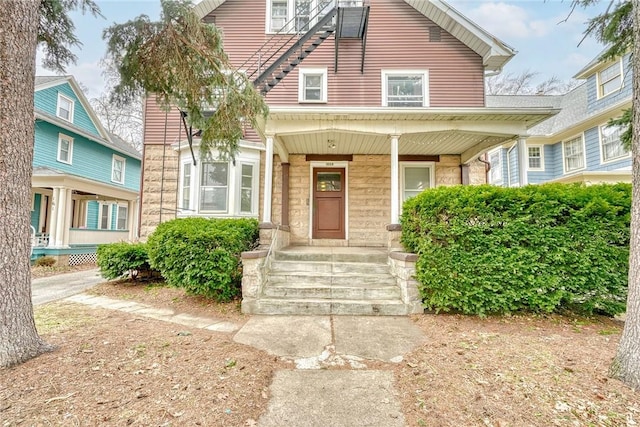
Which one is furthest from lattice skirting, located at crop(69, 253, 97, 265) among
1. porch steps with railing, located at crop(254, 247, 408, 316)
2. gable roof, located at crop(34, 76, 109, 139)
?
porch steps with railing, located at crop(254, 247, 408, 316)

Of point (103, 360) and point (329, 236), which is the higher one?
point (329, 236)

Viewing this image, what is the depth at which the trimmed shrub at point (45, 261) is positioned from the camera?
353 inches

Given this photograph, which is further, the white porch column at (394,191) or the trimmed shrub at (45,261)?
the trimmed shrub at (45,261)

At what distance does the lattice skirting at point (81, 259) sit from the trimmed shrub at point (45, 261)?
698 mm

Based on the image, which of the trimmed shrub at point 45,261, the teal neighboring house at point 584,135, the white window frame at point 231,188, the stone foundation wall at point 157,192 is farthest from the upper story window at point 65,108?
the teal neighboring house at point 584,135

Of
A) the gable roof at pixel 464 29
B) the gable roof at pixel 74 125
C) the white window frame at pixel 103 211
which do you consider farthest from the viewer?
the white window frame at pixel 103 211

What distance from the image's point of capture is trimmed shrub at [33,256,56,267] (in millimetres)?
8961

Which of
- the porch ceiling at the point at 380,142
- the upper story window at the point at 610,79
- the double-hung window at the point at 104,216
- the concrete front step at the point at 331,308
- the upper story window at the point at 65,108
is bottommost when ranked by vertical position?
the concrete front step at the point at 331,308

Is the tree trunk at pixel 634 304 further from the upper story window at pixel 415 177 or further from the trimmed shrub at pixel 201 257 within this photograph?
the upper story window at pixel 415 177

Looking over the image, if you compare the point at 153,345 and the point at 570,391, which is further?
the point at 153,345

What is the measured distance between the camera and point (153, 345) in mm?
3074

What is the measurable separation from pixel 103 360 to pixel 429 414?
2776mm

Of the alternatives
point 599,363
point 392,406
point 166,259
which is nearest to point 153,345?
point 166,259

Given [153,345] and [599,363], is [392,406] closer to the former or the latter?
[599,363]
